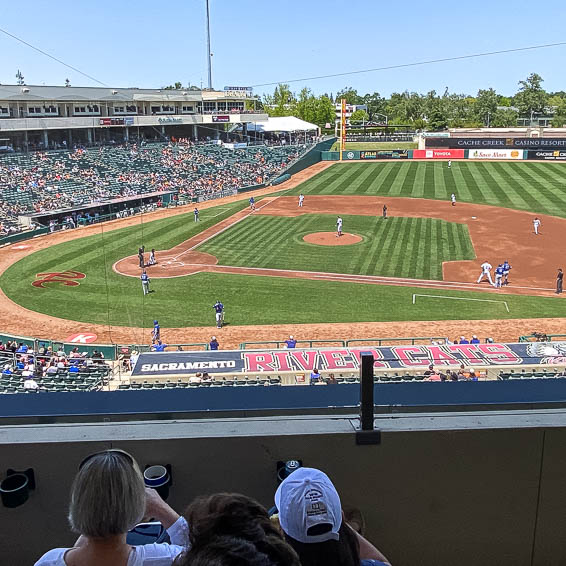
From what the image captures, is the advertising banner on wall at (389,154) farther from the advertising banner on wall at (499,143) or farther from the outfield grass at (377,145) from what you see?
the outfield grass at (377,145)

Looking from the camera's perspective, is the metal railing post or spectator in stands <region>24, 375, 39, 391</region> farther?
spectator in stands <region>24, 375, 39, 391</region>

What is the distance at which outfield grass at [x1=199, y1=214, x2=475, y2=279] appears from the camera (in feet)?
93.9

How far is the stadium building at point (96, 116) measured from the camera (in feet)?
171

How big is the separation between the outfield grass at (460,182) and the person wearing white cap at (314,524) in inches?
1668

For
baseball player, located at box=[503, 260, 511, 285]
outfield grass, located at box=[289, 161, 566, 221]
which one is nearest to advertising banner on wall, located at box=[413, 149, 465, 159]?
outfield grass, located at box=[289, 161, 566, 221]

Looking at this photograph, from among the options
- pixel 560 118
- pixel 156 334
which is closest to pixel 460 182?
pixel 156 334

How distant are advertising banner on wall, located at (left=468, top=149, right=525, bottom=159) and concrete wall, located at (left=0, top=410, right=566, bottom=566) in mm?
70804

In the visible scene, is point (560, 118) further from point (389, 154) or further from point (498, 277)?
point (498, 277)

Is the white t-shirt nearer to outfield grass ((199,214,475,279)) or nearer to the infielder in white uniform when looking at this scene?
the infielder in white uniform

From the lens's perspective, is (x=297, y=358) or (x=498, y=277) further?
(x=498, y=277)

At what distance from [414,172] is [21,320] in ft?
151

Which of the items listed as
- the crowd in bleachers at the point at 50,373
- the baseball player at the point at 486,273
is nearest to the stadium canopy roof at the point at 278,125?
the baseball player at the point at 486,273

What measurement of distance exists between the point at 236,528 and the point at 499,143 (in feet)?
244

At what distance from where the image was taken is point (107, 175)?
45.7 m
